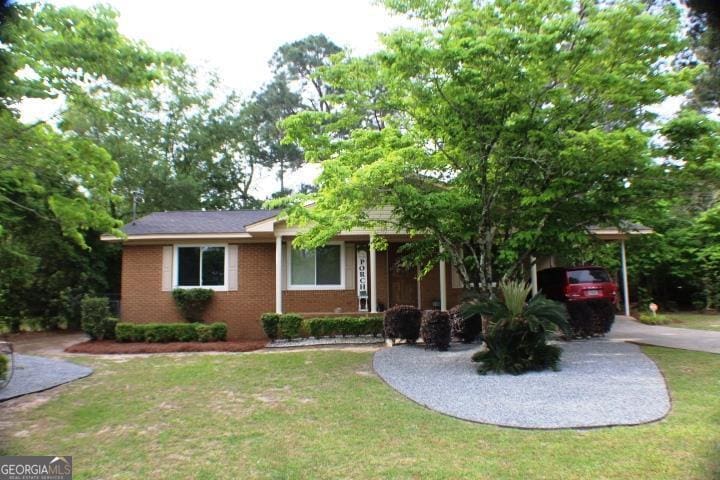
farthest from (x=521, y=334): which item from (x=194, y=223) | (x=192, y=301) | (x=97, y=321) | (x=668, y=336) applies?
(x=97, y=321)

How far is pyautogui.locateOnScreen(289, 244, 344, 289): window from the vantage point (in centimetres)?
1510

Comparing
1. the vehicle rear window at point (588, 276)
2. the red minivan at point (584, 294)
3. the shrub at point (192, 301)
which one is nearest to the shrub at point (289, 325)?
the shrub at point (192, 301)

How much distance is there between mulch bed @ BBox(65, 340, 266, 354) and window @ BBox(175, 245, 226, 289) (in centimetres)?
257

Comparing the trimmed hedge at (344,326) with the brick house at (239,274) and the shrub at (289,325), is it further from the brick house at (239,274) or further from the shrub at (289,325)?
the brick house at (239,274)

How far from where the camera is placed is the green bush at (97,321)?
1355 cm

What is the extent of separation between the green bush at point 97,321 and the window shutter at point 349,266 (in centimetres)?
690

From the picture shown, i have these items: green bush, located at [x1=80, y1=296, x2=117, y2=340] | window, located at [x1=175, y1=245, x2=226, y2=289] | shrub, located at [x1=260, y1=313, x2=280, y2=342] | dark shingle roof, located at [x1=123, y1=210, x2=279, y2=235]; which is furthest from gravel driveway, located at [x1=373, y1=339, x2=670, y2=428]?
green bush, located at [x1=80, y1=296, x2=117, y2=340]

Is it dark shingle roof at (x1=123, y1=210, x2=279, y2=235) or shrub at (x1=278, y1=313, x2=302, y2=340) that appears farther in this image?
dark shingle roof at (x1=123, y1=210, x2=279, y2=235)

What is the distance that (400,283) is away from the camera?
52.3 ft

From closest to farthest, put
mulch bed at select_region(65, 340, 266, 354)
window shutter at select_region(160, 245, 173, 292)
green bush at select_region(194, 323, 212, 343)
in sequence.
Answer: mulch bed at select_region(65, 340, 266, 354) → green bush at select_region(194, 323, 212, 343) → window shutter at select_region(160, 245, 173, 292)

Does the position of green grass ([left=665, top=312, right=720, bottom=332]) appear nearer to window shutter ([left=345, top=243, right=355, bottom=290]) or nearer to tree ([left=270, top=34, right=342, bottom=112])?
window shutter ([left=345, top=243, right=355, bottom=290])

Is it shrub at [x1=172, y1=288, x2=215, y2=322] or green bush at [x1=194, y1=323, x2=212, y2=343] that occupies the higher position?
shrub at [x1=172, y1=288, x2=215, y2=322]

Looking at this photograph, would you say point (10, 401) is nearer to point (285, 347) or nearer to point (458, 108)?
point (285, 347)

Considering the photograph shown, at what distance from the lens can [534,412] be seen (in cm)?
593
